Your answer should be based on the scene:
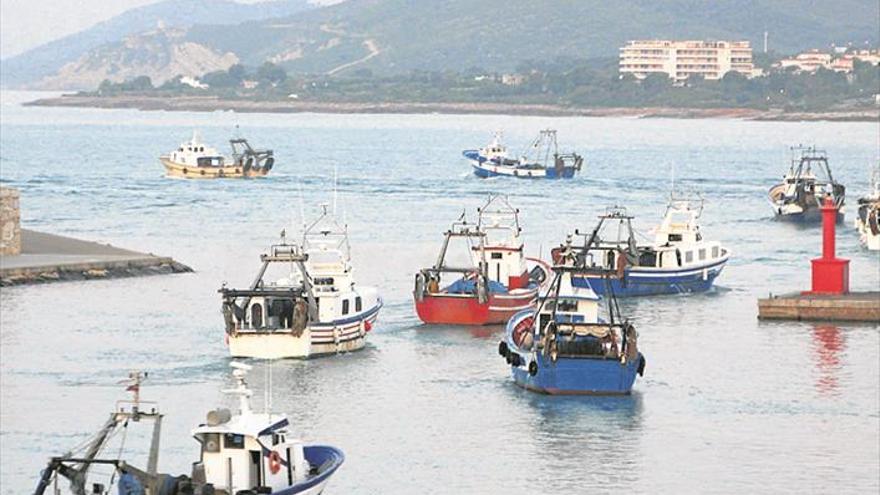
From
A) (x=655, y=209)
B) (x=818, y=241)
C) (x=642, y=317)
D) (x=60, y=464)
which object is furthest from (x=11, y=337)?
(x=655, y=209)

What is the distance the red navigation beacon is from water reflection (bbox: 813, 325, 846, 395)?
331cm

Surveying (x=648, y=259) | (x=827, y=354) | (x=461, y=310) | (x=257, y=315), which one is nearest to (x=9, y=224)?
(x=461, y=310)

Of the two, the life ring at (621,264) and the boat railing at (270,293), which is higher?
the boat railing at (270,293)

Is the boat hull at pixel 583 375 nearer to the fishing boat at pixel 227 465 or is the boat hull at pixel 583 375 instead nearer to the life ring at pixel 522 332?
the life ring at pixel 522 332

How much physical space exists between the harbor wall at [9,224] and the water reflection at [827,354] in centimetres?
2465

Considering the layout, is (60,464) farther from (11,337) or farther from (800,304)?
(800,304)

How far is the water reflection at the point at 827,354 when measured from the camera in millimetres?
54478

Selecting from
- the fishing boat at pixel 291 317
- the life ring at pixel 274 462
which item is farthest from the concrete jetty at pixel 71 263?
the life ring at pixel 274 462

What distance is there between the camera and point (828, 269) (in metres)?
67.0

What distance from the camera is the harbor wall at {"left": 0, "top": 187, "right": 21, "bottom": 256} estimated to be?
73.3 meters

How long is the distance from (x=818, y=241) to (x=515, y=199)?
29596 millimetres

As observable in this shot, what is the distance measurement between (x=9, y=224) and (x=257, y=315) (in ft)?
68.1

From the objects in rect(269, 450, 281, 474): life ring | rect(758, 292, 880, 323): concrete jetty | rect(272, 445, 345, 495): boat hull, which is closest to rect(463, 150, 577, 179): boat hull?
rect(758, 292, 880, 323): concrete jetty

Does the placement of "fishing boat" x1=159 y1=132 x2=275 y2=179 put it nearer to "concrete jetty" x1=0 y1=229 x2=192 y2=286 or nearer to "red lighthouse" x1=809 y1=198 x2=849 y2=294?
"concrete jetty" x1=0 y1=229 x2=192 y2=286
